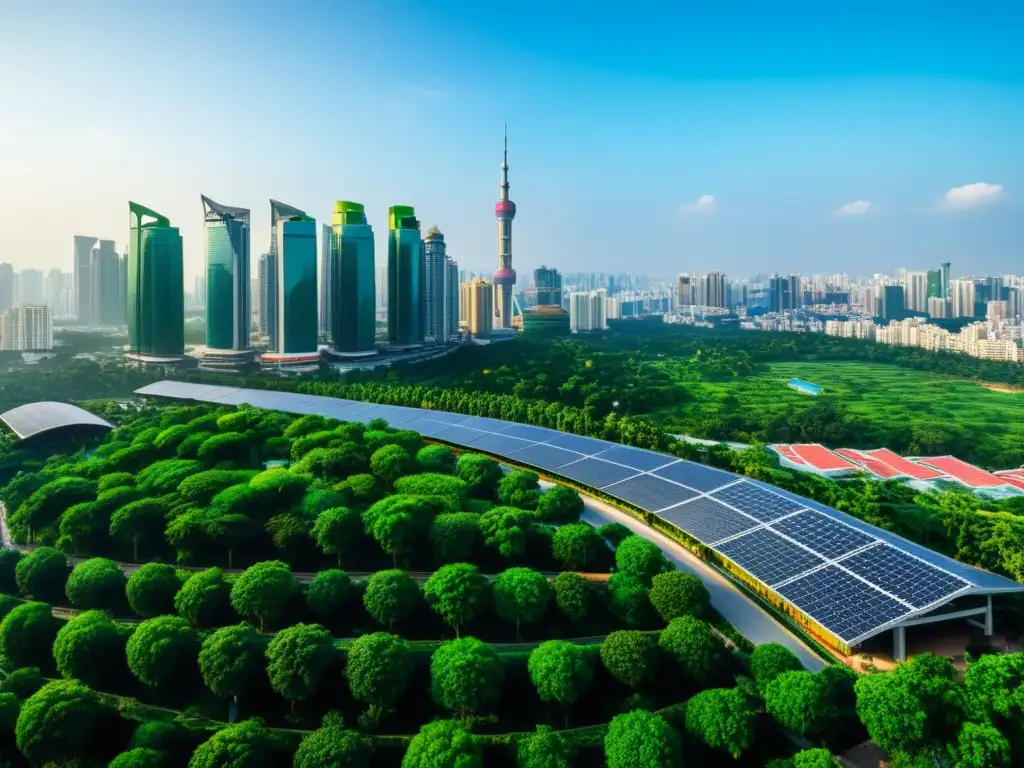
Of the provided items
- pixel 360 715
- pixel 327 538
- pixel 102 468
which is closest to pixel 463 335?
pixel 102 468

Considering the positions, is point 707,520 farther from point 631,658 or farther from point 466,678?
point 466,678

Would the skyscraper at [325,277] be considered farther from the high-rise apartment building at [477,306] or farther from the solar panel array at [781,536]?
the solar panel array at [781,536]

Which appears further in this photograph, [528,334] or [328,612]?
[528,334]

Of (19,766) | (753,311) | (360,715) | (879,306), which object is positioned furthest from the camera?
(753,311)

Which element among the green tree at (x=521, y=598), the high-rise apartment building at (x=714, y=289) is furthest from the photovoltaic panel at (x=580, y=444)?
the high-rise apartment building at (x=714, y=289)

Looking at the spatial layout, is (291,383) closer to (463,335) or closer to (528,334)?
(463,335)
